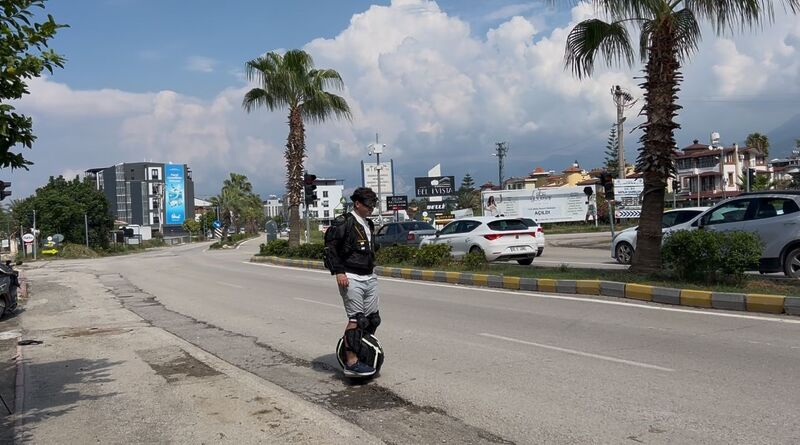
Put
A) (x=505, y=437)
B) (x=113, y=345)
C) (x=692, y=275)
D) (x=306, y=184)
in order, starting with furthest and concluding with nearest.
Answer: (x=306, y=184)
(x=692, y=275)
(x=113, y=345)
(x=505, y=437)

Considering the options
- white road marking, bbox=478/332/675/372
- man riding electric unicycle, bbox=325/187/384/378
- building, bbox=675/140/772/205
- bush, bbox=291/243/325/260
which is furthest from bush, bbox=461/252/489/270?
building, bbox=675/140/772/205

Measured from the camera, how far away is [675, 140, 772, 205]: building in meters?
73.1

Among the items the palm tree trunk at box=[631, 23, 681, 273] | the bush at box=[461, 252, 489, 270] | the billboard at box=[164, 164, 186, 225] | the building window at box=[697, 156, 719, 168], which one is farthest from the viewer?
the billboard at box=[164, 164, 186, 225]

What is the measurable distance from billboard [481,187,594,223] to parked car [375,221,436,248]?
2879 cm

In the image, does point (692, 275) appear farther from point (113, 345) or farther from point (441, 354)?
point (113, 345)

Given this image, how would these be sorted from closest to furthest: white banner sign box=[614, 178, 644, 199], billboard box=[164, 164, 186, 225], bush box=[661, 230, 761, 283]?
1. bush box=[661, 230, 761, 283]
2. white banner sign box=[614, 178, 644, 199]
3. billboard box=[164, 164, 186, 225]

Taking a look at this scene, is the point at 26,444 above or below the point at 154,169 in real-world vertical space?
below

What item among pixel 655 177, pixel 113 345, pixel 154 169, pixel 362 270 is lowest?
pixel 113 345

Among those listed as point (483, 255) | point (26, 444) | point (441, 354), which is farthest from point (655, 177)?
point (26, 444)

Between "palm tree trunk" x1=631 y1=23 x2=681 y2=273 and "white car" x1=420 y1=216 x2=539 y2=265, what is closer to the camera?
"palm tree trunk" x1=631 y1=23 x2=681 y2=273

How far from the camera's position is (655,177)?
12.8m

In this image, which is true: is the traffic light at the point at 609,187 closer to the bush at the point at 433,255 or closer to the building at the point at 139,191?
the bush at the point at 433,255

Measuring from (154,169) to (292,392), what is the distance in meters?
145

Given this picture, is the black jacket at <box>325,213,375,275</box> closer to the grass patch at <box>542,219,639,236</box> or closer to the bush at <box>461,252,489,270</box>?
the bush at <box>461,252,489,270</box>
